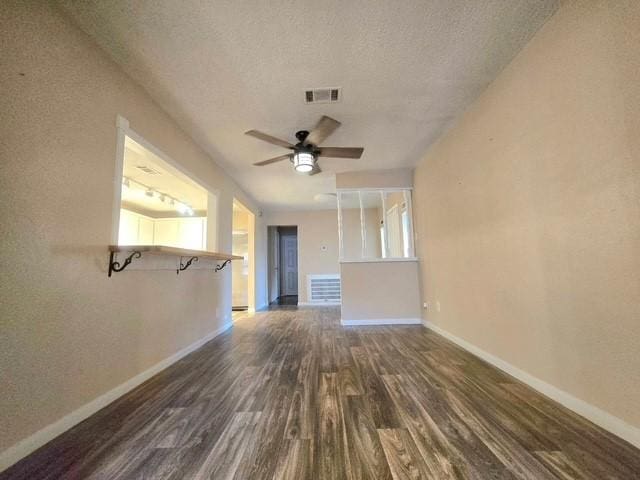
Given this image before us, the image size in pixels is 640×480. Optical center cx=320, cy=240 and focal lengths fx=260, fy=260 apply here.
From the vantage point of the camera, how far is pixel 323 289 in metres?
6.80

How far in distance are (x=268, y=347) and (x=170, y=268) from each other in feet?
4.49

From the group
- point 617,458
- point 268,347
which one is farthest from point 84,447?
point 617,458

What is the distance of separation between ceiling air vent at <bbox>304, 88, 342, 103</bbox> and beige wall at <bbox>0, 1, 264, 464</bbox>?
1369mm

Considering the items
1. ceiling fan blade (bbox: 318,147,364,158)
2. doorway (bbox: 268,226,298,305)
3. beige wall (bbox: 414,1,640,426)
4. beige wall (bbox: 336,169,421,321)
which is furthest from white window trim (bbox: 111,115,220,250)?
doorway (bbox: 268,226,298,305)

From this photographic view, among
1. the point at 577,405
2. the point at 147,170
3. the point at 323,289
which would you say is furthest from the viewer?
the point at 323,289

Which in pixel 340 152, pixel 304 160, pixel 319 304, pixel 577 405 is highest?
pixel 340 152

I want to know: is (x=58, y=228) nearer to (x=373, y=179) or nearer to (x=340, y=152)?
(x=340, y=152)

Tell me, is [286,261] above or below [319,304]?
above

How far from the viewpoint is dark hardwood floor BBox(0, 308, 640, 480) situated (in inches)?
43.9

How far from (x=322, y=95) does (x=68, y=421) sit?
2.79m

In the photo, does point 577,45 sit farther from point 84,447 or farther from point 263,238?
point 263,238

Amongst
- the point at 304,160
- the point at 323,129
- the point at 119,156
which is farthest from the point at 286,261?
the point at 119,156

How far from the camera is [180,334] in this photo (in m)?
2.67

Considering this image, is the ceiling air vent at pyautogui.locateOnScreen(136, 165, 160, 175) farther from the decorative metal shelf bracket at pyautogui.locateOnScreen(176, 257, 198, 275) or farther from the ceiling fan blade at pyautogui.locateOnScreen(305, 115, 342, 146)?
the ceiling fan blade at pyautogui.locateOnScreen(305, 115, 342, 146)
